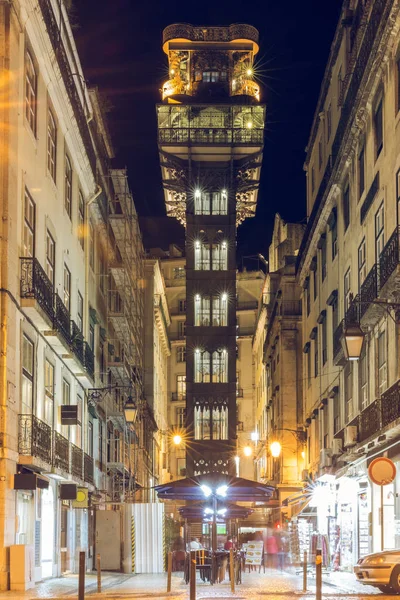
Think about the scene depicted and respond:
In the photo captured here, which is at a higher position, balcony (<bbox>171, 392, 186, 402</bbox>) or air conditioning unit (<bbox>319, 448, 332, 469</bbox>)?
balcony (<bbox>171, 392, 186, 402</bbox>)

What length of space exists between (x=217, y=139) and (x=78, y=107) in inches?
1151

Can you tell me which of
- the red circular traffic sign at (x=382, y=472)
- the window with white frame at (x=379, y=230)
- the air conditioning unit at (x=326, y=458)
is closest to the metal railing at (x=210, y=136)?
the air conditioning unit at (x=326, y=458)

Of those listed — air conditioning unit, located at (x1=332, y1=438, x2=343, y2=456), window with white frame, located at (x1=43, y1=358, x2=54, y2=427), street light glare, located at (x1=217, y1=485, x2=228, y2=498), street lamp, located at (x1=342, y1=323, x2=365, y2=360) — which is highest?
street lamp, located at (x1=342, y1=323, x2=365, y2=360)

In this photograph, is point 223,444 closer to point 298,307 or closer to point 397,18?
point 298,307

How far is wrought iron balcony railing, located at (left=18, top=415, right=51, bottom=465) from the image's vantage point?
23.6 metres

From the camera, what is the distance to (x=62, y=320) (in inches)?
1147

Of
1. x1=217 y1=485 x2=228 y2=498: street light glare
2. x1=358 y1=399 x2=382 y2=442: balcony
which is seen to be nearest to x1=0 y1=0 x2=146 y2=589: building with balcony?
x1=217 y1=485 x2=228 y2=498: street light glare

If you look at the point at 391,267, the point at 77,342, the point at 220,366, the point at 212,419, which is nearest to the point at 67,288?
the point at 77,342

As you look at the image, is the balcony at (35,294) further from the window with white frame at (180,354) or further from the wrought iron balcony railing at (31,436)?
the window with white frame at (180,354)

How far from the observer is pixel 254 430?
302 ft

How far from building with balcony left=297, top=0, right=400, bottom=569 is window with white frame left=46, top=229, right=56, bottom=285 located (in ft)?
27.6

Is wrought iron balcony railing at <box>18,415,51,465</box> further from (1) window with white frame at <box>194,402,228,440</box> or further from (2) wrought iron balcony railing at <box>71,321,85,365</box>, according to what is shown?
(1) window with white frame at <box>194,402,228,440</box>

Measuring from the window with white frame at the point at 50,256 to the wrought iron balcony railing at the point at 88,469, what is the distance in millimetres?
8056

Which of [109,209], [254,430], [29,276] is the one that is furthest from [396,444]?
[254,430]
